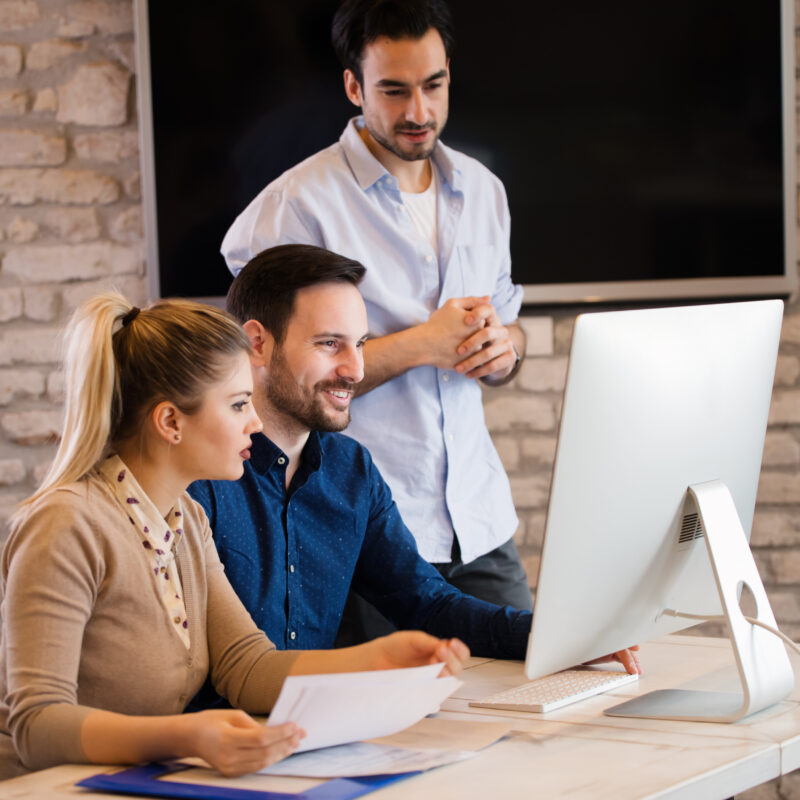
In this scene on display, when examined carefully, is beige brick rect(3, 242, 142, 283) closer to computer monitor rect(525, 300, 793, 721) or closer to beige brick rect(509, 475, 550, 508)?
beige brick rect(509, 475, 550, 508)

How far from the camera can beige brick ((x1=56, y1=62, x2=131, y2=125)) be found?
2.79 meters

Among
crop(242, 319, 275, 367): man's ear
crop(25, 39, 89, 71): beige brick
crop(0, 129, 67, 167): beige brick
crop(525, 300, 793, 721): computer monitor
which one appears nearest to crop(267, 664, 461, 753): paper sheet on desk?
crop(525, 300, 793, 721): computer monitor

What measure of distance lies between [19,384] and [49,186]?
50 centimetres

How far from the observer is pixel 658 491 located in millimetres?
1220

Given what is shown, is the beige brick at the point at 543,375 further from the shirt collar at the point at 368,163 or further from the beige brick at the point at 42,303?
the beige brick at the point at 42,303

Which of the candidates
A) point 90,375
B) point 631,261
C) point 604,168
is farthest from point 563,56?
point 90,375

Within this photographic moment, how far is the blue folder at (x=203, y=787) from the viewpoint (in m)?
0.98


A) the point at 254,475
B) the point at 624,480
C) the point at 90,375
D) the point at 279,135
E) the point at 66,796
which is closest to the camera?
the point at 66,796

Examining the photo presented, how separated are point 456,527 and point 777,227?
1.33 meters

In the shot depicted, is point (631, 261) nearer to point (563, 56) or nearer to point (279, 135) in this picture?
point (563, 56)

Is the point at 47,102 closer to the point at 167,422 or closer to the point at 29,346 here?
the point at 29,346

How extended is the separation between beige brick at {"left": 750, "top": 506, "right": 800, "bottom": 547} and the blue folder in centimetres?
202

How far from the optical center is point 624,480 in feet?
3.84

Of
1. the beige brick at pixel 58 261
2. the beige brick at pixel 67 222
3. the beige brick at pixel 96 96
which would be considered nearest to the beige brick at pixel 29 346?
the beige brick at pixel 58 261
